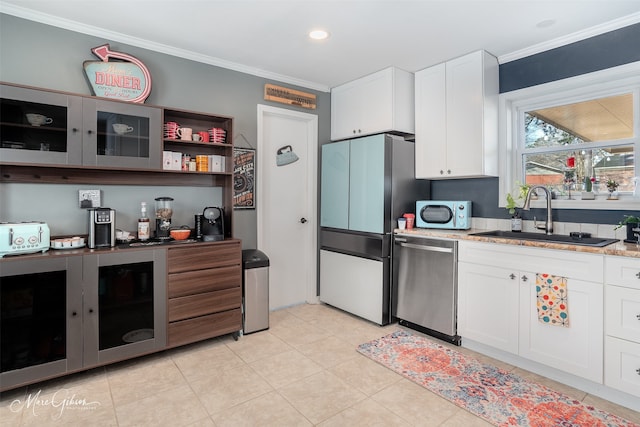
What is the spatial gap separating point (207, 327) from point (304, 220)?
161 cm

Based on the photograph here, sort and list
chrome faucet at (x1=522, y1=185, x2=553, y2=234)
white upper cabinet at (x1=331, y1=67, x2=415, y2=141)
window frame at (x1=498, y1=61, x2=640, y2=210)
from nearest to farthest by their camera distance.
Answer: window frame at (x1=498, y1=61, x2=640, y2=210)
chrome faucet at (x1=522, y1=185, x2=553, y2=234)
white upper cabinet at (x1=331, y1=67, x2=415, y2=141)

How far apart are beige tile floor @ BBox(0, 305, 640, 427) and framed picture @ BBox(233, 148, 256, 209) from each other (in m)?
1.35

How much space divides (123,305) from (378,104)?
2876 millimetres

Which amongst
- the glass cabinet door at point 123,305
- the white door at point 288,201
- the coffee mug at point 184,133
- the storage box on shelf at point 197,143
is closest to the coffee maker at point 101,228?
the glass cabinet door at point 123,305

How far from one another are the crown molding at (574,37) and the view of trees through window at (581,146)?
19.6 inches

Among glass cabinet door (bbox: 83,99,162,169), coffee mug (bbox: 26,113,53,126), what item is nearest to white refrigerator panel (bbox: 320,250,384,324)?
glass cabinet door (bbox: 83,99,162,169)

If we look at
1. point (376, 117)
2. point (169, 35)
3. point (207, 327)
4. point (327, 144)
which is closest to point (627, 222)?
point (376, 117)

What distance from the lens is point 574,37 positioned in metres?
2.67

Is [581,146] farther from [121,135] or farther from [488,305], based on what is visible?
[121,135]

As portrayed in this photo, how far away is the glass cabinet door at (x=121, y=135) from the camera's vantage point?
242 cm

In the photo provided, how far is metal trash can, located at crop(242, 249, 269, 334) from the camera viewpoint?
306 cm

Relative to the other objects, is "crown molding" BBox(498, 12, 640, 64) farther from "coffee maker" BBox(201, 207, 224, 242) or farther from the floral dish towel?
"coffee maker" BBox(201, 207, 224, 242)

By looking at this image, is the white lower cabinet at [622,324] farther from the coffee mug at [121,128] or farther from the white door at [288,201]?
the coffee mug at [121,128]

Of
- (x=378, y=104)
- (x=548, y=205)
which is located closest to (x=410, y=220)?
(x=548, y=205)
